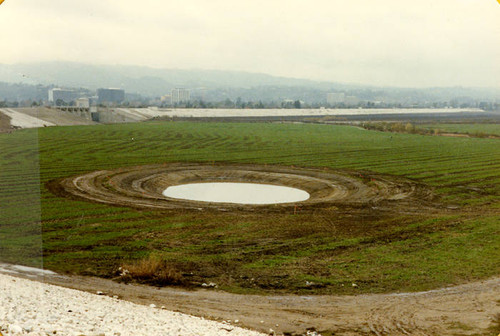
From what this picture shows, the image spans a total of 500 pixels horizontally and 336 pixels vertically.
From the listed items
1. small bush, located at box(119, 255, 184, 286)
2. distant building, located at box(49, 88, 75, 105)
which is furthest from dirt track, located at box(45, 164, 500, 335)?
distant building, located at box(49, 88, 75, 105)

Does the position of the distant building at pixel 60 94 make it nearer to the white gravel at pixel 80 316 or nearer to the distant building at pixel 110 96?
the white gravel at pixel 80 316

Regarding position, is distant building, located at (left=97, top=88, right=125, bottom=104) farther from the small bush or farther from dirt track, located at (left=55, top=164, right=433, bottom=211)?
the small bush

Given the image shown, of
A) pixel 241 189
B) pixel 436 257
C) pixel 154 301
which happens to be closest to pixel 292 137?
pixel 241 189

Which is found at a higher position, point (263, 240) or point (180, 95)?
point (180, 95)

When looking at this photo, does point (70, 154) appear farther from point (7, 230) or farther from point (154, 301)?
point (154, 301)

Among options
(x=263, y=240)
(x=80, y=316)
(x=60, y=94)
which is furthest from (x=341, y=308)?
(x=60, y=94)

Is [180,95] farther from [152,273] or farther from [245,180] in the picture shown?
[152,273]
